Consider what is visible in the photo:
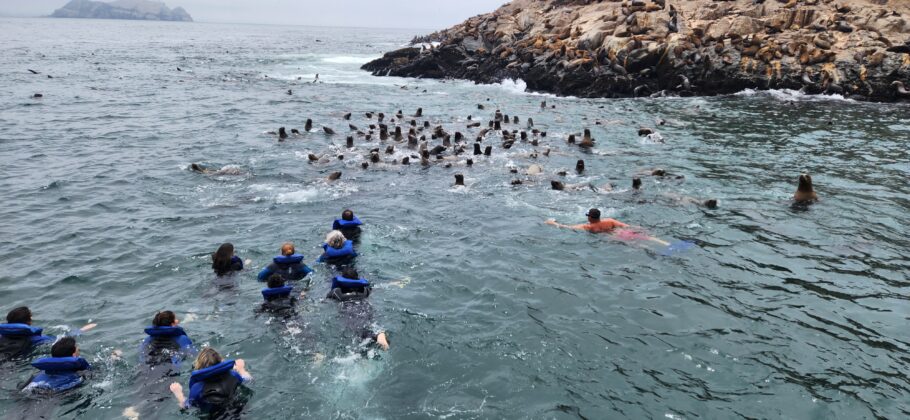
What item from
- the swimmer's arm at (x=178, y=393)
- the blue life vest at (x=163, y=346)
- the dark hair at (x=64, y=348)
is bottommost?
the swimmer's arm at (x=178, y=393)

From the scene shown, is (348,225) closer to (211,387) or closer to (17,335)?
(211,387)

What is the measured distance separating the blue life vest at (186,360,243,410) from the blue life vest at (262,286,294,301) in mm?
2507

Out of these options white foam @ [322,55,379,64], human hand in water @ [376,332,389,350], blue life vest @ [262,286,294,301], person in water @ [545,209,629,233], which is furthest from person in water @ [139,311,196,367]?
white foam @ [322,55,379,64]

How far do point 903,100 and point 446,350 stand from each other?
126ft

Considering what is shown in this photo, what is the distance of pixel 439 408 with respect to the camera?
8422mm

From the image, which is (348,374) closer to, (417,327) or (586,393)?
(417,327)

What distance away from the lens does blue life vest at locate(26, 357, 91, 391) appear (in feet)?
27.9

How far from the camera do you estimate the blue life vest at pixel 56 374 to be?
851cm

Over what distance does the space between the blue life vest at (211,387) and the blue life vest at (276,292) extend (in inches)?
98.7

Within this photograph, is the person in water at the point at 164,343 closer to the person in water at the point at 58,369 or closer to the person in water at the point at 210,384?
the person in water at the point at 58,369

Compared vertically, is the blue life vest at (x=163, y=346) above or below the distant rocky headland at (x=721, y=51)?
below

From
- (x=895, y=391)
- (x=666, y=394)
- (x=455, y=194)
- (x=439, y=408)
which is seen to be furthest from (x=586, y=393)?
(x=455, y=194)

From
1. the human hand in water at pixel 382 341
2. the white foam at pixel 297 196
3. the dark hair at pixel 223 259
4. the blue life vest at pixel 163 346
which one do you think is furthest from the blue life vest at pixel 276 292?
the white foam at pixel 297 196

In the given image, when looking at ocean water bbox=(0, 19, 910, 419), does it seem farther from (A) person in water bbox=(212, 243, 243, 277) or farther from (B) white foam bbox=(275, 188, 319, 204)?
(A) person in water bbox=(212, 243, 243, 277)
